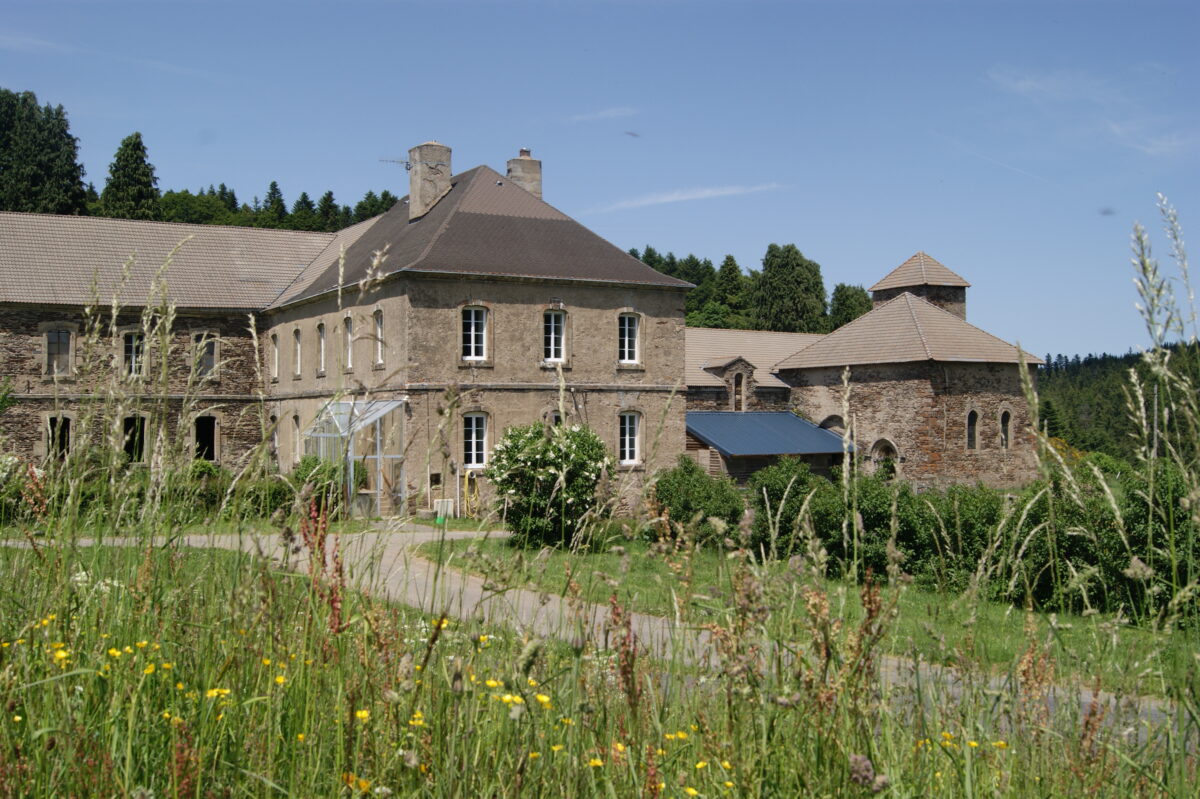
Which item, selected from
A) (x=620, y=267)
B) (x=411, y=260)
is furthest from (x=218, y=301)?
(x=620, y=267)

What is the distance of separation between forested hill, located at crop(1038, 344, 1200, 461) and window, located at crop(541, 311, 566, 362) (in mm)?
13506

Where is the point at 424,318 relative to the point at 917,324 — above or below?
below

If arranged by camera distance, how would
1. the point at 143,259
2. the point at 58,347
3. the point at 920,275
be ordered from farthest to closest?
the point at 920,275
the point at 143,259
the point at 58,347

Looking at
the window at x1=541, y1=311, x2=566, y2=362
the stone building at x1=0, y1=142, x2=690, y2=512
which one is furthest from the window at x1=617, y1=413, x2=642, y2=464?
the window at x1=541, y1=311, x2=566, y2=362

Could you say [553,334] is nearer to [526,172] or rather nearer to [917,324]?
[526,172]

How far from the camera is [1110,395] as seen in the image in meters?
74.8

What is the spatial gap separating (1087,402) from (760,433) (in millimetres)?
54271

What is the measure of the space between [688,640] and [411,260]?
70.3ft

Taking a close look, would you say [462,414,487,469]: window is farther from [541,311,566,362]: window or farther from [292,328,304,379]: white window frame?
[292,328,304,379]: white window frame

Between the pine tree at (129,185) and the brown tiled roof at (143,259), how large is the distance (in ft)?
60.5

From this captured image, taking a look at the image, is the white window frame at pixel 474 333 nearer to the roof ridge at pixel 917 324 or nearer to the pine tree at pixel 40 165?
the roof ridge at pixel 917 324

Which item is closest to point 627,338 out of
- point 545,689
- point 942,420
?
point 942,420

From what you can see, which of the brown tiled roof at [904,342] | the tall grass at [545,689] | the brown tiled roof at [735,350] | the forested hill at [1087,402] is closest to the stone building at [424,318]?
the brown tiled roof at [735,350]

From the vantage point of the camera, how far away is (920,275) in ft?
125
